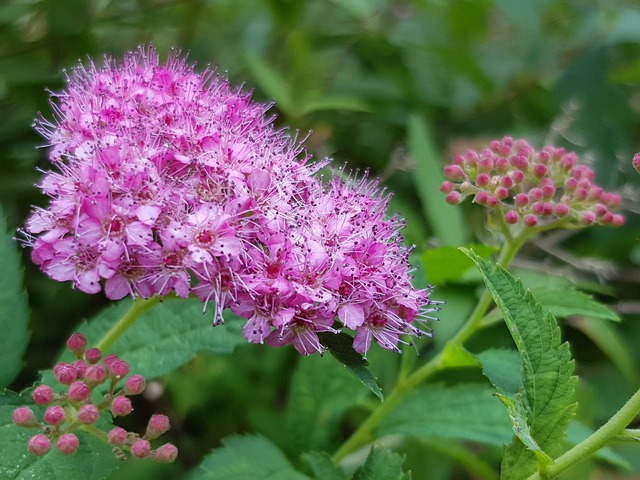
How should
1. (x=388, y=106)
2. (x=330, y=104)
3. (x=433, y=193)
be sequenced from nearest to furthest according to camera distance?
(x=433, y=193) < (x=330, y=104) < (x=388, y=106)

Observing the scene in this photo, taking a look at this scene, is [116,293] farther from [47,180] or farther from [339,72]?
[339,72]

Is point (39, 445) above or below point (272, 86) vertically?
Answer: below

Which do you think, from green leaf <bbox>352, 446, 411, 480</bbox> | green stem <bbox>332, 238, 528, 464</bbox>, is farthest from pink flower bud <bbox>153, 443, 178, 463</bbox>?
green stem <bbox>332, 238, 528, 464</bbox>

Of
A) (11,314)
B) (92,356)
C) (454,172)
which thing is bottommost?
(11,314)

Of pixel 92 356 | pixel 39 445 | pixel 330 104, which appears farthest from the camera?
pixel 330 104

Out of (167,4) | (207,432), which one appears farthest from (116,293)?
(167,4)

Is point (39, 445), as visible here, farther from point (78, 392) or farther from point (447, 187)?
point (447, 187)

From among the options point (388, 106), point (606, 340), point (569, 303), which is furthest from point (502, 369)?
point (388, 106)
